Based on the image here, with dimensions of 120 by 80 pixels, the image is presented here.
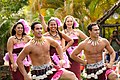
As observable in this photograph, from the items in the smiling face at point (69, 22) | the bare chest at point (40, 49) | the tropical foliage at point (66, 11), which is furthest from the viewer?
Result: the tropical foliage at point (66, 11)

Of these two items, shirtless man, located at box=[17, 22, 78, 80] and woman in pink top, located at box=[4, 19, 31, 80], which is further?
woman in pink top, located at box=[4, 19, 31, 80]

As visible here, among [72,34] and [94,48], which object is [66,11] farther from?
[94,48]

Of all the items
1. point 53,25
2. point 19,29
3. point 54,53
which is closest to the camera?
point 53,25

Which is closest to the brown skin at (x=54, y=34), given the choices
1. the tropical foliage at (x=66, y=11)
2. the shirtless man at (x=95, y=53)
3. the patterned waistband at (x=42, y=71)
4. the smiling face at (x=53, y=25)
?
the smiling face at (x=53, y=25)

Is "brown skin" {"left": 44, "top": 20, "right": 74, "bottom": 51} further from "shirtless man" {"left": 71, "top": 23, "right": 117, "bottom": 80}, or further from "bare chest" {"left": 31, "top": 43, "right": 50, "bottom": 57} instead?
"bare chest" {"left": 31, "top": 43, "right": 50, "bottom": 57}

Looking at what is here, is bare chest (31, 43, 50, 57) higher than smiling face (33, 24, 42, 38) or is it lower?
lower

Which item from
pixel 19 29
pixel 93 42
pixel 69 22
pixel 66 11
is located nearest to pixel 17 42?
pixel 19 29

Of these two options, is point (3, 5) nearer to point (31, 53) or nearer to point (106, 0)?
point (106, 0)

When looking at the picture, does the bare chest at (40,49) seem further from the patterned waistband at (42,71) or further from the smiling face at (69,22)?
the smiling face at (69,22)

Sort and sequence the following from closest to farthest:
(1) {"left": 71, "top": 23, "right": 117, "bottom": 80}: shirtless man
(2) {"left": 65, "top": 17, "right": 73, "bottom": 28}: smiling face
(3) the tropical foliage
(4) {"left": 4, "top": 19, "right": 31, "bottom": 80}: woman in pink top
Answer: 1. (1) {"left": 71, "top": 23, "right": 117, "bottom": 80}: shirtless man
2. (4) {"left": 4, "top": 19, "right": 31, "bottom": 80}: woman in pink top
3. (2) {"left": 65, "top": 17, "right": 73, "bottom": 28}: smiling face
4. (3) the tropical foliage

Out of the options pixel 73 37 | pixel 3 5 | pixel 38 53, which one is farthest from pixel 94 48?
pixel 3 5

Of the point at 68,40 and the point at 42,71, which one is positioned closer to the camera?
the point at 42,71

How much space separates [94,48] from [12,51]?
6.27ft

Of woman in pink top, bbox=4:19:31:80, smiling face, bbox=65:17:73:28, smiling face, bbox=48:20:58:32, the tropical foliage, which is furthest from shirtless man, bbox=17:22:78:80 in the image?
the tropical foliage
